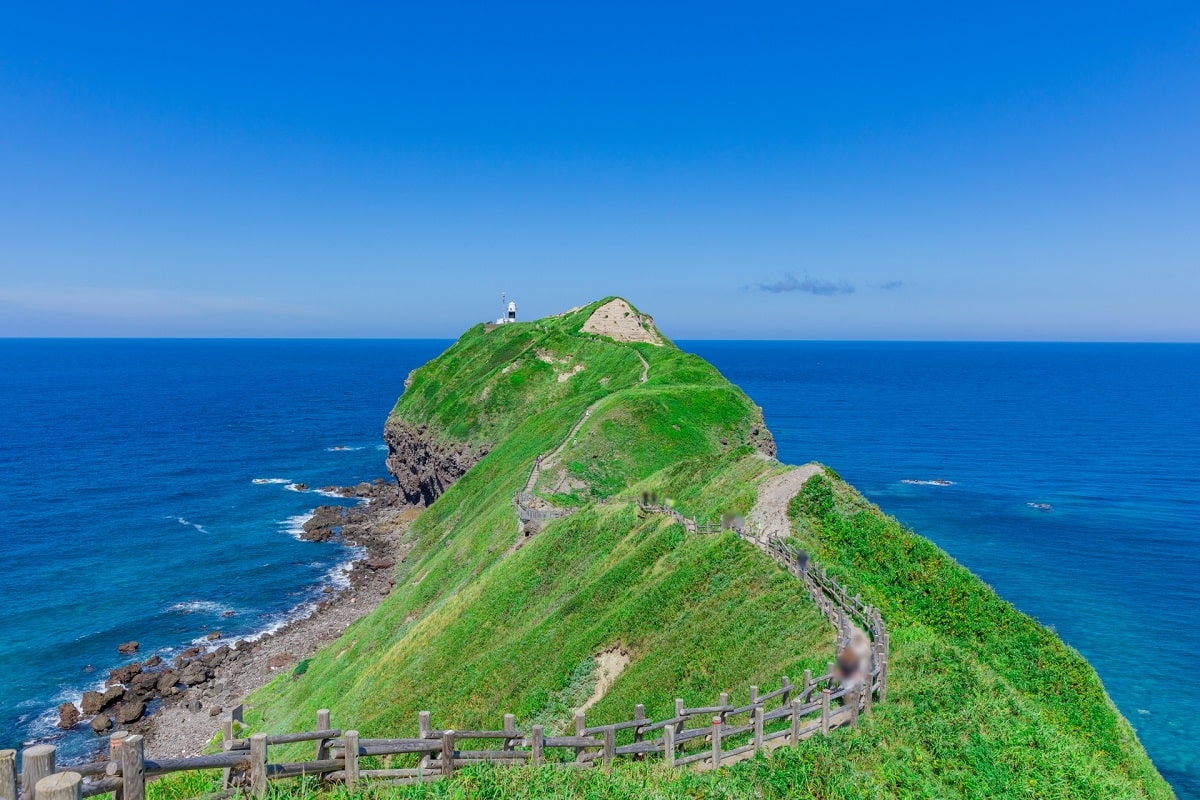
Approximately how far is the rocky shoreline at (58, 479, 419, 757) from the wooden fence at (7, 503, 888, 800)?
3851cm

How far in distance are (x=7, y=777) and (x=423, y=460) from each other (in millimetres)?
93869

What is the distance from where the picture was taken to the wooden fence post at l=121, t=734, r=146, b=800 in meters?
8.38

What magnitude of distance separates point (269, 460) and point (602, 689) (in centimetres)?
11555

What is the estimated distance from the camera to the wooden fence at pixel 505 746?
826 centimetres

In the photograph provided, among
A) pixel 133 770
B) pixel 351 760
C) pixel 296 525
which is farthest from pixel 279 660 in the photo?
pixel 133 770

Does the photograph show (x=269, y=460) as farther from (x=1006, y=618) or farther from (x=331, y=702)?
(x=1006, y=618)

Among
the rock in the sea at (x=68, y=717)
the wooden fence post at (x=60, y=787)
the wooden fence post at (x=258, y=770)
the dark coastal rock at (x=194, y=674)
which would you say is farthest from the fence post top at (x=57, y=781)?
the dark coastal rock at (x=194, y=674)

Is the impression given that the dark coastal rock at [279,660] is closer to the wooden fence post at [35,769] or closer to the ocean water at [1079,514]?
the wooden fence post at [35,769]

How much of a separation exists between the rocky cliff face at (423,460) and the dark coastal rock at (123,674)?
40040mm

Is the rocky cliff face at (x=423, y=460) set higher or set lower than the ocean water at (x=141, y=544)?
higher

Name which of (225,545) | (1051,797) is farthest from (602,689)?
(225,545)

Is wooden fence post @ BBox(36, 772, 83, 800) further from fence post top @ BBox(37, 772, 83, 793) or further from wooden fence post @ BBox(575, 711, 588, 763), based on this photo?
wooden fence post @ BBox(575, 711, 588, 763)

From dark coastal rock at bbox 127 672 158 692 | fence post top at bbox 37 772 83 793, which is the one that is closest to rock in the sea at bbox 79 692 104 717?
dark coastal rock at bbox 127 672 158 692

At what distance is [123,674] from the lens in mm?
53219
